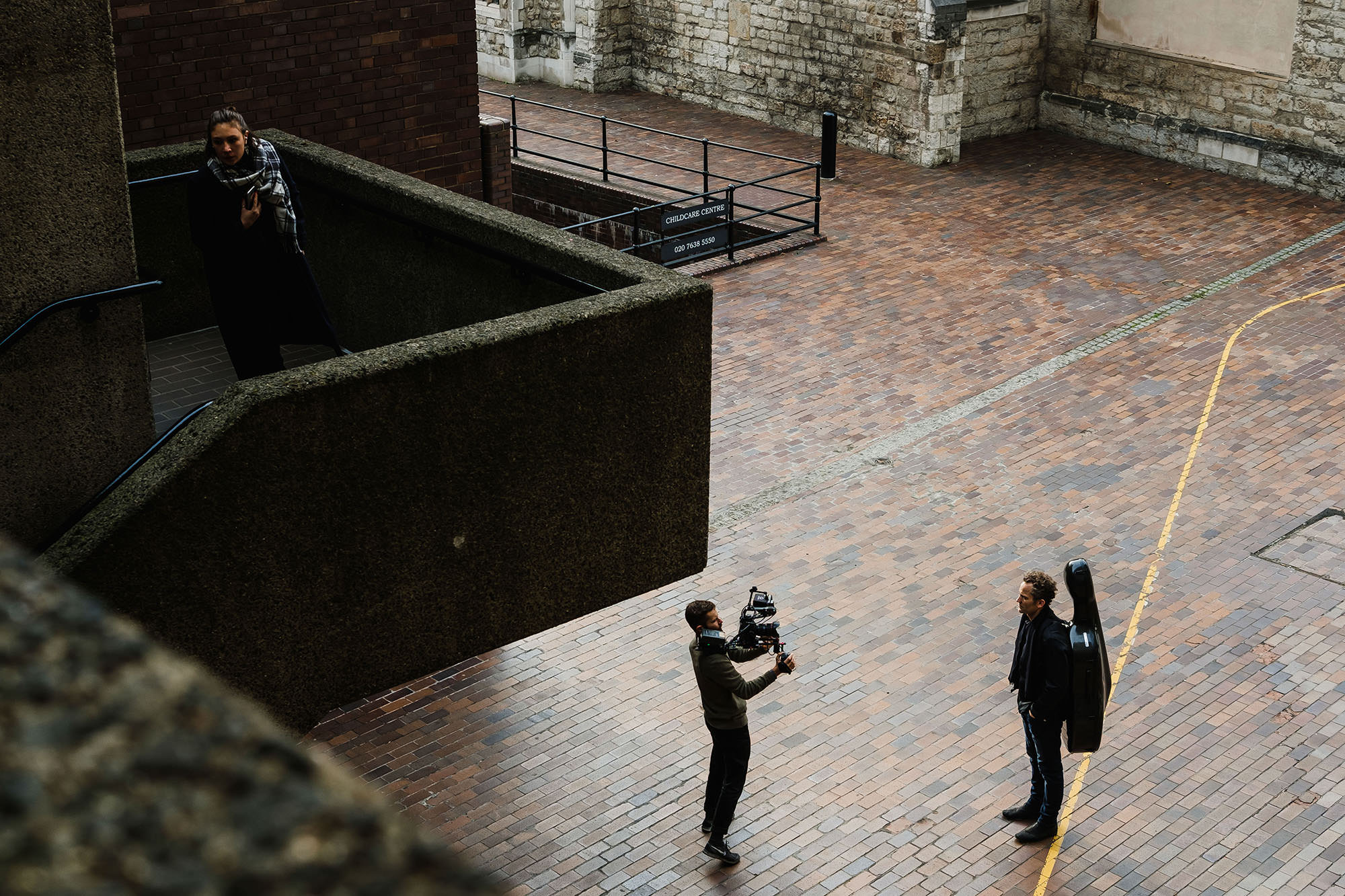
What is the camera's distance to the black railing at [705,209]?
17.5m

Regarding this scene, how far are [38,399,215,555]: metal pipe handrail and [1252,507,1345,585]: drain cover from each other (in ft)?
27.0

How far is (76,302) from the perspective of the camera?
559 cm

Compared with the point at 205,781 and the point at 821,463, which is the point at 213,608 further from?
the point at 821,463

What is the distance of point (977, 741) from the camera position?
8.99 m

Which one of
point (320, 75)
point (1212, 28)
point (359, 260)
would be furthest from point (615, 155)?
point (359, 260)

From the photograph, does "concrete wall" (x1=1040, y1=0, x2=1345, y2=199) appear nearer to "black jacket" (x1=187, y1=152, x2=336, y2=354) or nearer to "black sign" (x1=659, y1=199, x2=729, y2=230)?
"black sign" (x1=659, y1=199, x2=729, y2=230)

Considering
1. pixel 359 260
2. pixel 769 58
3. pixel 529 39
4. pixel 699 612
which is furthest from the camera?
pixel 529 39

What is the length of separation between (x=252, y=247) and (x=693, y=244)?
11124 millimetres

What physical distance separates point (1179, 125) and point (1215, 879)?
15.8 m

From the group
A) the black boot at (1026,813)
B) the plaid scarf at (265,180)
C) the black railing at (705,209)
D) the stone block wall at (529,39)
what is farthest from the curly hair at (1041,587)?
the stone block wall at (529,39)

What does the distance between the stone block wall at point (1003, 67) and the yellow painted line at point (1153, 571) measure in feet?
24.7

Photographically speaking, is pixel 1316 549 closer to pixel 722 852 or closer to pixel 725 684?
pixel 722 852

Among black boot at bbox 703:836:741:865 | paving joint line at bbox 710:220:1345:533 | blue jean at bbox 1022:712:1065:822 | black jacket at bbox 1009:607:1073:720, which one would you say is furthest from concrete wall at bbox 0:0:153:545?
paving joint line at bbox 710:220:1345:533

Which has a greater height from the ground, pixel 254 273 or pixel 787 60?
pixel 254 273
